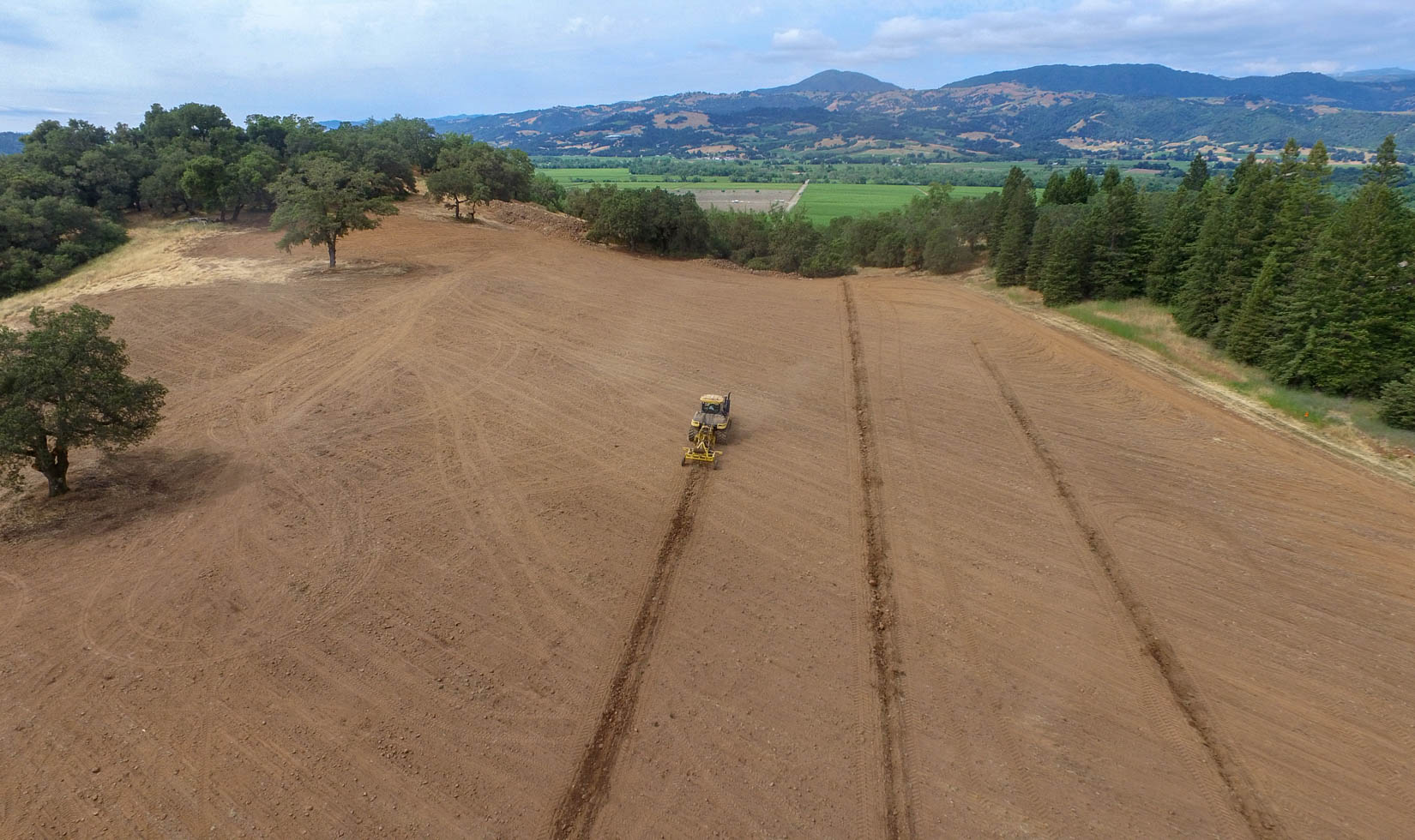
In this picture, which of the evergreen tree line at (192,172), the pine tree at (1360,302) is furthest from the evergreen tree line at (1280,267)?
the evergreen tree line at (192,172)

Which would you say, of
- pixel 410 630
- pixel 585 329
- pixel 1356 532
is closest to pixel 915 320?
pixel 585 329

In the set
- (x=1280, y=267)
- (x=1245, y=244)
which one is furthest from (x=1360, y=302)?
(x=1245, y=244)

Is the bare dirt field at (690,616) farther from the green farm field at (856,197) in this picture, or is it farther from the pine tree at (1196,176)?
the green farm field at (856,197)

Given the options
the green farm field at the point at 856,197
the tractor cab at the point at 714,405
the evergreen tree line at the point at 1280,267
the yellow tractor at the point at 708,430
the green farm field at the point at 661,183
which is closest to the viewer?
the yellow tractor at the point at 708,430

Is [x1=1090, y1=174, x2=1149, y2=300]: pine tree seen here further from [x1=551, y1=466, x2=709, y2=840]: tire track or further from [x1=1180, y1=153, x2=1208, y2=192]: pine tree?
[x1=551, y1=466, x2=709, y2=840]: tire track

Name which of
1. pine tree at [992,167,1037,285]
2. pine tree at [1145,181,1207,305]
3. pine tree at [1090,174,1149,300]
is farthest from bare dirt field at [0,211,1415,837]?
pine tree at [992,167,1037,285]

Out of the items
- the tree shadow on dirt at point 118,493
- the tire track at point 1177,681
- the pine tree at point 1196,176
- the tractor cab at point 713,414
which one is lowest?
the tire track at point 1177,681
